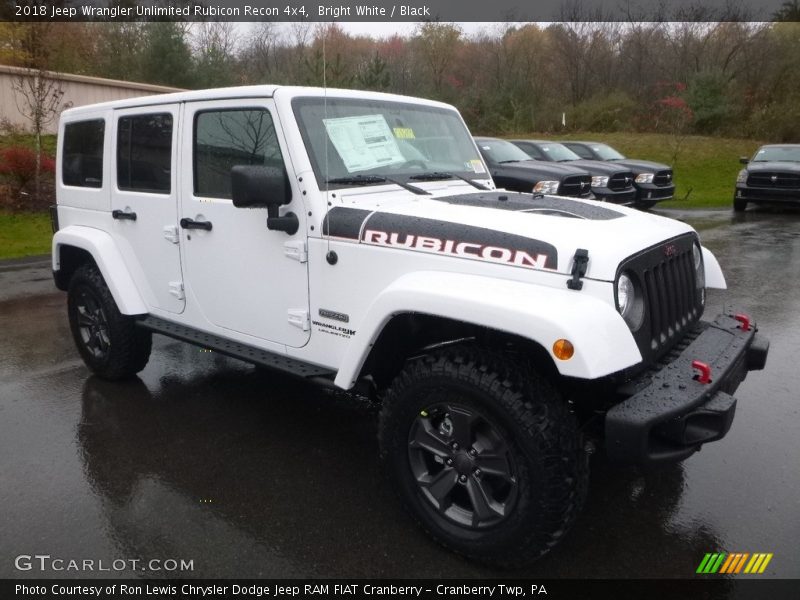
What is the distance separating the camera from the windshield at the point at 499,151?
1245 centimetres

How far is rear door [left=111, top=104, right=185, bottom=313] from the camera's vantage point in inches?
166

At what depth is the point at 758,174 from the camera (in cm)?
1560

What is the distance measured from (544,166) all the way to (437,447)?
31.9ft

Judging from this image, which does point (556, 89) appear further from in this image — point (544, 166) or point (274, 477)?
point (274, 477)

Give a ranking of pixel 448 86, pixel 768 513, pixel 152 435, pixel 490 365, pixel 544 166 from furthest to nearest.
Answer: pixel 448 86
pixel 544 166
pixel 152 435
pixel 768 513
pixel 490 365

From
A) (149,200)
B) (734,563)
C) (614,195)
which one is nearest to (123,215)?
(149,200)

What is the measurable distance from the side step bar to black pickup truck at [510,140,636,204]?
10.6m

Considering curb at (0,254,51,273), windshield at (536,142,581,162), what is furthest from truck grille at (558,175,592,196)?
curb at (0,254,51,273)

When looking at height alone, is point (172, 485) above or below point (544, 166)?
below

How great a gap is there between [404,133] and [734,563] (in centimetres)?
280

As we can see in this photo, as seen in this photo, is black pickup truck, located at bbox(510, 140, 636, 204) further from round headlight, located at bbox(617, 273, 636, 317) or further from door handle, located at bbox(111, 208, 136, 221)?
round headlight, located at bbox(617, 273, 636, 317)

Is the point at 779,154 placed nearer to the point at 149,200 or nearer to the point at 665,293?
the point at 665,293

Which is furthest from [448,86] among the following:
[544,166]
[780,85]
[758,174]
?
[544,166]

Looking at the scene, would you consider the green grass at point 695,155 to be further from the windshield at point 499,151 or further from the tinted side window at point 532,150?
the windshield at point 499,151
